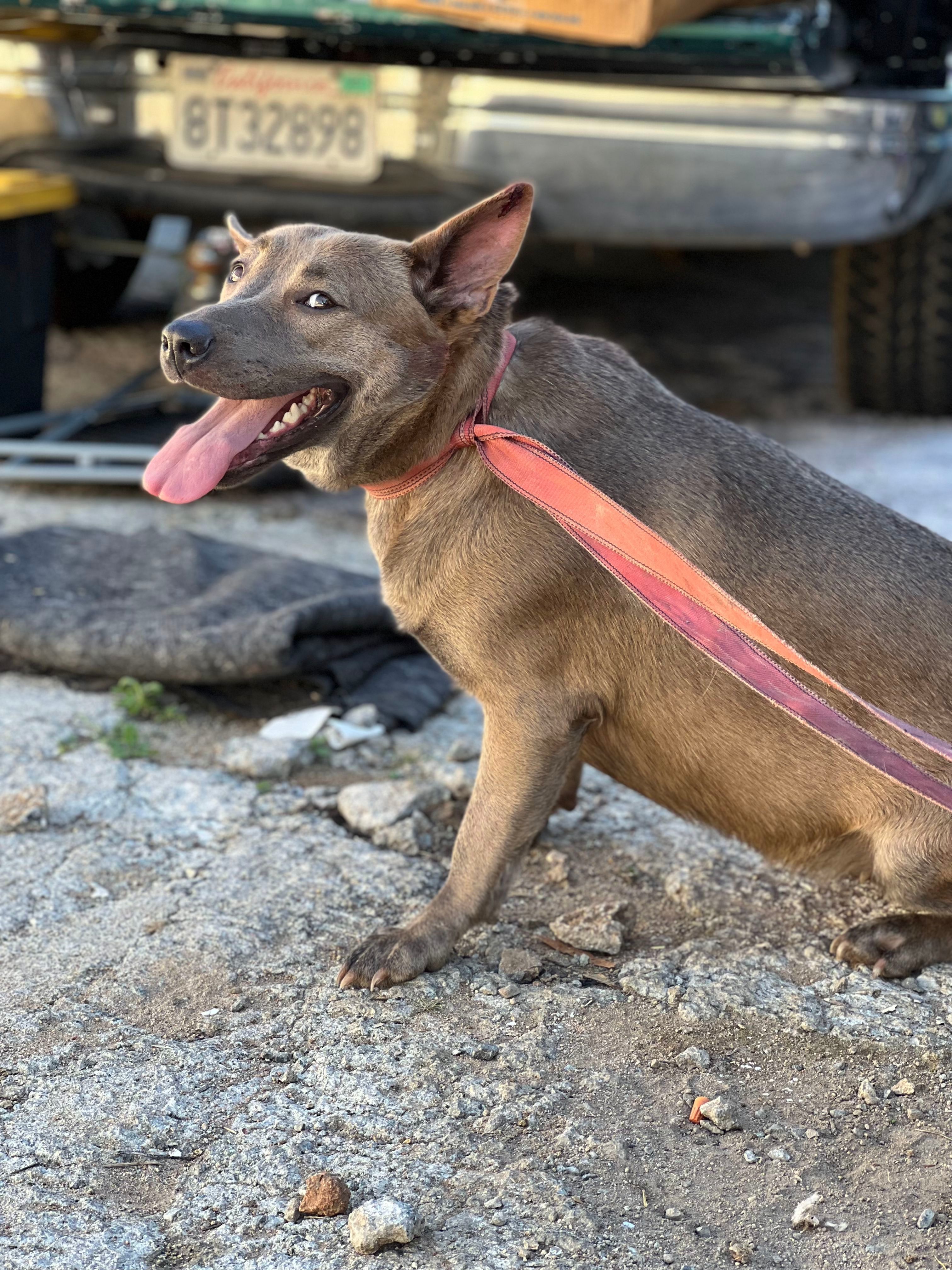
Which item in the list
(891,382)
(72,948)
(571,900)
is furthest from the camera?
(891,382)

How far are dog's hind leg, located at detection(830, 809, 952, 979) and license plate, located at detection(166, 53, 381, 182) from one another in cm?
300

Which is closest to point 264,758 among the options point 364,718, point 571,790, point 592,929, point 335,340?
point 364,718

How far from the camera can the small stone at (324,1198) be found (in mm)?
1833

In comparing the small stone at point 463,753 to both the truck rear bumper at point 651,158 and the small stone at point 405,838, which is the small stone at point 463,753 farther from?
the truck rear bumper at point 651,158

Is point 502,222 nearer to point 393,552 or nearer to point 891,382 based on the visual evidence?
point 393,552

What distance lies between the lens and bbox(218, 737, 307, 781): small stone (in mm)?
3070

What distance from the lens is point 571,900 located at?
269 cm

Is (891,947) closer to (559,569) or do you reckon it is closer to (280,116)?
(559,569)

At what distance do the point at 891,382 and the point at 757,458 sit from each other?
137 inches

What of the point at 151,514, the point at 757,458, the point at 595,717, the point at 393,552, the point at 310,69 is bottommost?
the point at 151,514

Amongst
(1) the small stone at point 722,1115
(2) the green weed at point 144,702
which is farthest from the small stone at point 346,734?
(1) the small stone at point 722,1115

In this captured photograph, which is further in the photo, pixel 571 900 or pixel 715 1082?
pixel 571 900

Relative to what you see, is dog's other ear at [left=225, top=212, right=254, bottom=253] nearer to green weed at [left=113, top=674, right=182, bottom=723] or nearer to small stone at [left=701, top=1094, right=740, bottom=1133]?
green weed at [left=113, top=674, right=182, bottom=723]

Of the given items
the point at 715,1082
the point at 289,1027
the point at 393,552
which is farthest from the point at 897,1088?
the point at 393,552
